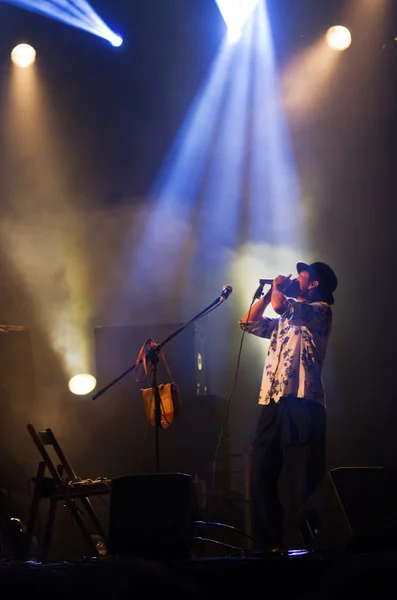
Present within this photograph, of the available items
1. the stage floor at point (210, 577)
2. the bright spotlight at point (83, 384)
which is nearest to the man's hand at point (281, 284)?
the stage floor at point (210, 577)

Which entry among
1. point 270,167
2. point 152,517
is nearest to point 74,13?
point 270,167

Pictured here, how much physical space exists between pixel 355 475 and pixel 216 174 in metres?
4.73

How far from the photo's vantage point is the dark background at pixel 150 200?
6.16 metres

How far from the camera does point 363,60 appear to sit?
6289 mm

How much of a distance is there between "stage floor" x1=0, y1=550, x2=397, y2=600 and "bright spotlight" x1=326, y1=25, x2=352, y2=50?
5015mm

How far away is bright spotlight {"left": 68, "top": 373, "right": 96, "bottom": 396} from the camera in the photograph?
6.47 m

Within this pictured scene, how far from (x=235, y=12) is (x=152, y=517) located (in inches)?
197

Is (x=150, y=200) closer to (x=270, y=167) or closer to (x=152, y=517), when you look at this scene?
(x=270, y=167)

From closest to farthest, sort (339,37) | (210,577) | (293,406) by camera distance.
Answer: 1. (210,577)
2. (293,406)
3. (339,37)

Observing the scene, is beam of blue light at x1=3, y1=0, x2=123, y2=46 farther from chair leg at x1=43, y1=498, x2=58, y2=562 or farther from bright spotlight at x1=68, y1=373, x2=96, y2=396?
chair leg at x1=43, y1=498, x2=58, y2=562

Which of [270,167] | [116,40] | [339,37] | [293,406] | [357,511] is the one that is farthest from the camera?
[270,167]

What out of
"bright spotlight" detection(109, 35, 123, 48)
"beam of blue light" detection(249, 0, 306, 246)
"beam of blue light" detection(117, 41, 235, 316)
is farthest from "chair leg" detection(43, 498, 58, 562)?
"bright spotlight" detection(109, 35, 123, 48)

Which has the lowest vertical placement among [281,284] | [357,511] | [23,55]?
[357,511]

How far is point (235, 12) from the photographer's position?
6.38 meters
